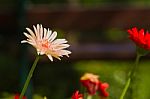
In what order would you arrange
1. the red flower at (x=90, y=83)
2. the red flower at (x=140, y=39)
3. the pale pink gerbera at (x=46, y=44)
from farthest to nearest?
the red flower at (x=90, y=83)
the red flower at (x=140, y=39)
the pale pink gerbera at (x=46, y=44)

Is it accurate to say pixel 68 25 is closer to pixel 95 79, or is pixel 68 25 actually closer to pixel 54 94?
pixel 54 94

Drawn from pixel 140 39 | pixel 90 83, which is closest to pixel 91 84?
pixel 90 83

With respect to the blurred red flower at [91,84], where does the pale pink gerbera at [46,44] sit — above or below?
above

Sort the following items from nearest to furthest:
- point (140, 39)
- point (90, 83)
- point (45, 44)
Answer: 1. point (45, 44)
2. point (140, 39)
3. point (90, 83)

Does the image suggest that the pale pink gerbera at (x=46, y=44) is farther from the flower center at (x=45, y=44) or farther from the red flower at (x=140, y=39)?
the red flower at (x=140, y=39)

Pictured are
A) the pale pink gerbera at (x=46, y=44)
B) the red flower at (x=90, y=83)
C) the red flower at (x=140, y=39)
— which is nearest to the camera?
the pale pink gerbera at (x=46, y=44)

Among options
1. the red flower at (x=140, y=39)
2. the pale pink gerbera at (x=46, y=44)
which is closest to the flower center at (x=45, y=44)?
the pale pink gerbera at (x=46, y=44)

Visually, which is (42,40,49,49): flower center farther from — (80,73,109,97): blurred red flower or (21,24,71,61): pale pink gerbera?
(80,73,109,97): blurred red flower

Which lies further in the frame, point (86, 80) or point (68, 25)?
point (68, 25)

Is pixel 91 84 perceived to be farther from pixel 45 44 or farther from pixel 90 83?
pixel 45 44

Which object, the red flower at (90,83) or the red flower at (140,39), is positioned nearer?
the red flower at (140,39)

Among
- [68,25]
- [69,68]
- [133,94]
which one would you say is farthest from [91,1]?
[133,94]
